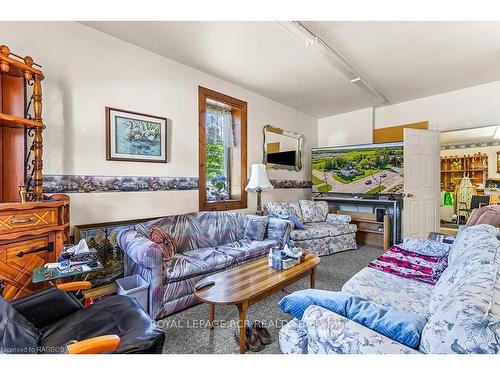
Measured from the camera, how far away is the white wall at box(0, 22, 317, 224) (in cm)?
218

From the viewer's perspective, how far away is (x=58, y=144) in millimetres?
2229

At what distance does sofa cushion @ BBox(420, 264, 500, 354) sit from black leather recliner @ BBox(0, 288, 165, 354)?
1.16m

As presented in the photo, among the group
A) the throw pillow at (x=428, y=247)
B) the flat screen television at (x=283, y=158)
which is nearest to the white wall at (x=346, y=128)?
the flat screen television at (x=283, y=158)

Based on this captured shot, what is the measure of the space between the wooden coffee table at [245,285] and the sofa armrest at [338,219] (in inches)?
86.3

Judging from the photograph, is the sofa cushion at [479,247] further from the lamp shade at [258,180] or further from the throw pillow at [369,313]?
the lamp shade at [258,180]

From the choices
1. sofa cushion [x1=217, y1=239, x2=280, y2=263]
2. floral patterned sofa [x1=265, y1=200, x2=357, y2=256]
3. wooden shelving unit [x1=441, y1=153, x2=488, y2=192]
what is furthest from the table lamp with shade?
wooden shelving unit [x1=441, y1=153, x2=488, y2=192]

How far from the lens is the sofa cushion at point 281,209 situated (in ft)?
12.9

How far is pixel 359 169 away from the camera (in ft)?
15.0

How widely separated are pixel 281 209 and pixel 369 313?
3.12 m

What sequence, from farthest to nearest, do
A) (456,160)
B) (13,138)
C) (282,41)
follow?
1. (456,160)
2. (282,41)
3. (13,138)

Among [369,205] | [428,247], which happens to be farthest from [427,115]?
[428,247]

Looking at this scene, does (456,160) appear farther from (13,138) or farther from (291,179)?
(13,138)

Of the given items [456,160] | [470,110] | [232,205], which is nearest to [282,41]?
[232,205]

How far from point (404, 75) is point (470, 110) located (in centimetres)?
149
